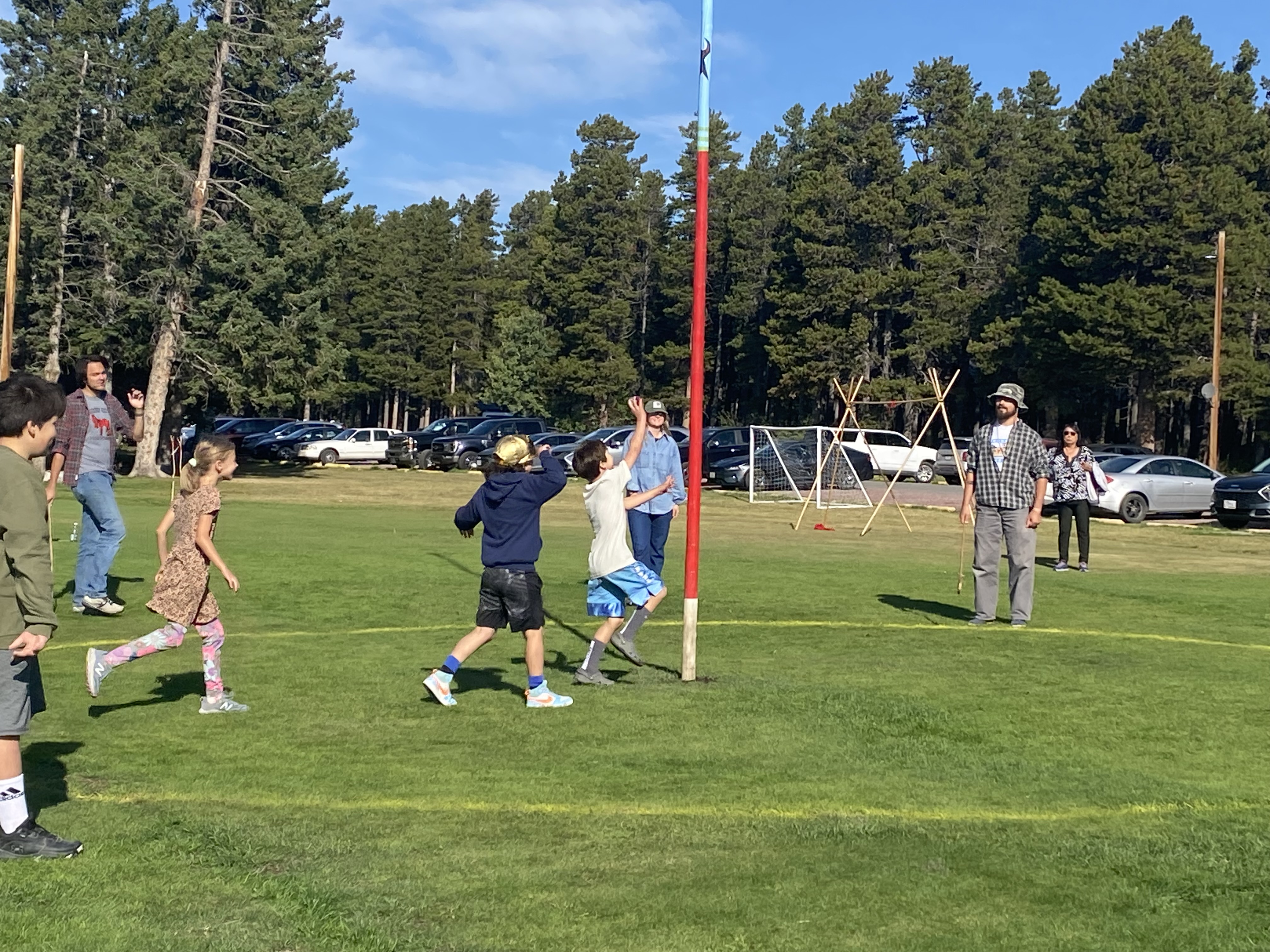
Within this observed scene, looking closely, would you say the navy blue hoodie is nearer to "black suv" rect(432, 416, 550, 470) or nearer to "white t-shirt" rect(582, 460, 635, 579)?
"white t-shirt" rect(582, 460, 635, 579)

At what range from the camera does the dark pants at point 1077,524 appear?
17641mm

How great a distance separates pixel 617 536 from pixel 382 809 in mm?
3196

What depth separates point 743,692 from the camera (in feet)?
28.5

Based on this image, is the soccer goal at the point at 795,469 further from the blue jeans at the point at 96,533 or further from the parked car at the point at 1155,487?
the blue jeans at the point at 96,533

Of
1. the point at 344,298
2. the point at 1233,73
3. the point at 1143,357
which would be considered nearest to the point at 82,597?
the point at 1143,357

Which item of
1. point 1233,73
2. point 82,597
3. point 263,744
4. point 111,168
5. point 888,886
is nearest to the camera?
point 888,886

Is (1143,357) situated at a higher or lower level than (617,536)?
higher

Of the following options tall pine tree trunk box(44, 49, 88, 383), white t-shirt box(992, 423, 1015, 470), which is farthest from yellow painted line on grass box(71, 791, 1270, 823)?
tall pine tree trunk box(44, 49, 88, 383)

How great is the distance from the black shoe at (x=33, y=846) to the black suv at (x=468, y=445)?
1696 inches

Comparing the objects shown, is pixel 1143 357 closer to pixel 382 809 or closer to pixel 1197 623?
pixel 1197 623

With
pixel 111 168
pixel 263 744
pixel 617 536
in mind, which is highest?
pixel 111 168

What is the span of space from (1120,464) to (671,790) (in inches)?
1073

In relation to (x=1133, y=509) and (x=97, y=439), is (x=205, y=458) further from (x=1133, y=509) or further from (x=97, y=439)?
(x=1133, y=509)

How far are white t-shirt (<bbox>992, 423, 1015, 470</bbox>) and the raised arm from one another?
14.6 feet
